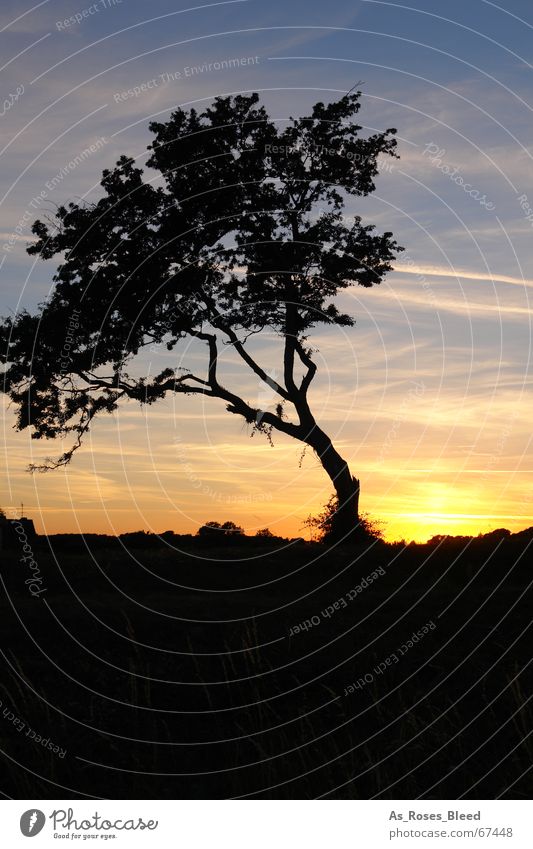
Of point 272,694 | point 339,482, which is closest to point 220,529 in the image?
point 339,482

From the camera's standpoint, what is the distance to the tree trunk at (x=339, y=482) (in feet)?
108

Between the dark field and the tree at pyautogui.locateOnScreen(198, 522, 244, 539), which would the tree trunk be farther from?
the dark field

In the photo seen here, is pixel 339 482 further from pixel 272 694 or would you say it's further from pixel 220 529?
pixel 272 694

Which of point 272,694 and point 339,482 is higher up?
point 339,482

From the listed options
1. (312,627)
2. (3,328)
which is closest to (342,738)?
(312,627)

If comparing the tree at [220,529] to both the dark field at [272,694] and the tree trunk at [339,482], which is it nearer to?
the tree trunk at [339,482]

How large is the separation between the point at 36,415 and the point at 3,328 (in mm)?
3542

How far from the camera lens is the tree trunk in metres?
32.8

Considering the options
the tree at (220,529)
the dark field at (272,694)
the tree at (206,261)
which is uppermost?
the tree at (206,261)

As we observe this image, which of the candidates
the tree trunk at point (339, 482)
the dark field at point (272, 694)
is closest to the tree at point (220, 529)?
the tree trunk at point (339, 482)

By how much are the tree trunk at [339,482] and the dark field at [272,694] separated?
1261 centimetres

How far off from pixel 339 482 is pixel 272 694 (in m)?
20.0

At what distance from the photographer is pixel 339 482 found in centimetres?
3391

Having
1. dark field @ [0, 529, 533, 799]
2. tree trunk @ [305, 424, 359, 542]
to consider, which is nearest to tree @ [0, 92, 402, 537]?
tree trunk @ [305, 424, 359, 542]
